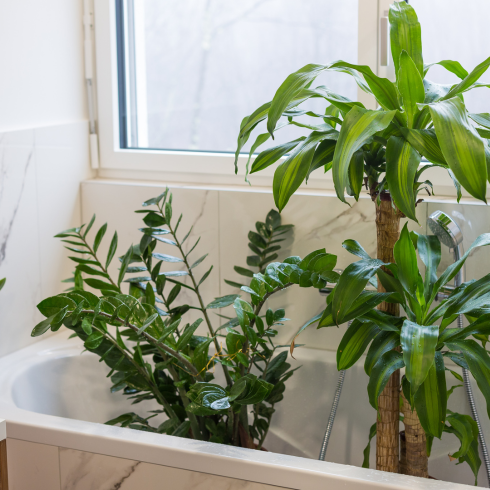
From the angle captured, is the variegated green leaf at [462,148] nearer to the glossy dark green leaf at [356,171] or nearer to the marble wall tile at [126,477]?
the glossy dark green leaf at [356,171]

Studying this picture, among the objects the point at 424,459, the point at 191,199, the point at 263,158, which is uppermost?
the point at 263,158

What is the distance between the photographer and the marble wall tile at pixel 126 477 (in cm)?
108

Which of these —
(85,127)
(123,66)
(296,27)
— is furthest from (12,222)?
(296,27)

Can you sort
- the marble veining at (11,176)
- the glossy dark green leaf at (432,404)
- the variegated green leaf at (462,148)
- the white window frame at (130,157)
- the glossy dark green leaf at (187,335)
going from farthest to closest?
the white window frame at (130,157), the marble veining at (11,176), the glossy dark green leaf at (187,335), the glossy dark green leaf at (432,404), the variegated green leaf at (462,148)

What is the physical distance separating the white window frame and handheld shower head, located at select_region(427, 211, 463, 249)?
0.50 metres

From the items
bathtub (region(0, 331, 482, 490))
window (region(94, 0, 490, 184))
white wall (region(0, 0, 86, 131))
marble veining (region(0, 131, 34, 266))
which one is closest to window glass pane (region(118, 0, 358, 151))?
window (region(94, 0, 490, 184))

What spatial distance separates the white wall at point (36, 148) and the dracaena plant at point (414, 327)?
1030mm

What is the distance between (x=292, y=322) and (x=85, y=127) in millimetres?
941

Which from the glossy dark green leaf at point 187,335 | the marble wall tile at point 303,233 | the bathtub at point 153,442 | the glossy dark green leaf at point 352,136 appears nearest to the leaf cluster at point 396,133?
the glossy dark green leaf at point 352,136

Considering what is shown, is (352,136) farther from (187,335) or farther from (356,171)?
(187,335)

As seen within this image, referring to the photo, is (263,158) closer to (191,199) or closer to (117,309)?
(117,309)

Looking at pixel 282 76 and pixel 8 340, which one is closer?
pixel 8 340

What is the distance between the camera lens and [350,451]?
165cm

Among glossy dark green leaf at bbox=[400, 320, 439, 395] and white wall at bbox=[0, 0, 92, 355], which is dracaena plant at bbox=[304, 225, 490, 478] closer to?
glossy dark green leaf at bbox=[400, 320, 439, 395]
